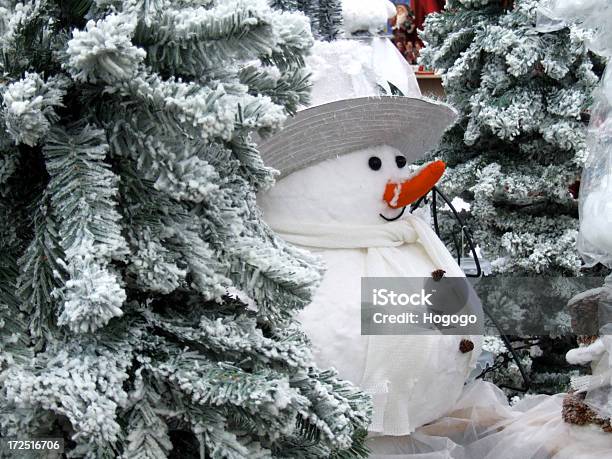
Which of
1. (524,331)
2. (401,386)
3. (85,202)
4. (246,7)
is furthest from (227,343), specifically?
(524,331)

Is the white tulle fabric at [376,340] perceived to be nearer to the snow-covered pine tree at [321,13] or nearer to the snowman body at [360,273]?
the snowman body at [360,273]

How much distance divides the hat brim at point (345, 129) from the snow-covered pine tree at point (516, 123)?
2.19 feet

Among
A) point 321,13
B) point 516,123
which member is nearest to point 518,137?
point 516,123

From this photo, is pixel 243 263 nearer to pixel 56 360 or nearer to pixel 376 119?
pixel 56 360

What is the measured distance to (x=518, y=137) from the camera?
2242 millimetres

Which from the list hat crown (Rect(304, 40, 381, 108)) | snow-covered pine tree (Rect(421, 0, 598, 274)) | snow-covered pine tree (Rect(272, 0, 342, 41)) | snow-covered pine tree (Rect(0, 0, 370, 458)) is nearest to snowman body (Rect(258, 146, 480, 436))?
hat crown (Rect(304, 40, 381, 108))

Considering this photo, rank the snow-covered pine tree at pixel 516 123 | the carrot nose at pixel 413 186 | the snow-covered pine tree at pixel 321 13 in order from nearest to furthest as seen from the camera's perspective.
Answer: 1. the snow-covered pine tree at pixel 321 13
2. the carrot nose at pixel 413 186
3. the snow-covered pine tree at pixel 516 123

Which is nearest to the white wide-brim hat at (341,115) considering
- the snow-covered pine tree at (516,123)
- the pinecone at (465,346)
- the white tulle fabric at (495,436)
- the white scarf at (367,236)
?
the white scarf at (367,236)

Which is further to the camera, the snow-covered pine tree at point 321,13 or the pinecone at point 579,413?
the pinecone at point 579,413

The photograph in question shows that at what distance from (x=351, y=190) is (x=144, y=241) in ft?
2.54

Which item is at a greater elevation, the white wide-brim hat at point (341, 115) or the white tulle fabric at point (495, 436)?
the white wide-brim hat at point (341, 115)

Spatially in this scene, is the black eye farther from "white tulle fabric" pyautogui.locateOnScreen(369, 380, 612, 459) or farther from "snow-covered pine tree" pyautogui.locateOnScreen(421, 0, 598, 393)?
"snow-covered pine tree" pyautogui.locateOnScreen(421, 0, 598, 393)

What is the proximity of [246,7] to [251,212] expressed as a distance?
0.82ft

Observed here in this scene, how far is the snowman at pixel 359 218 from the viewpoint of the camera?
1447 mm
